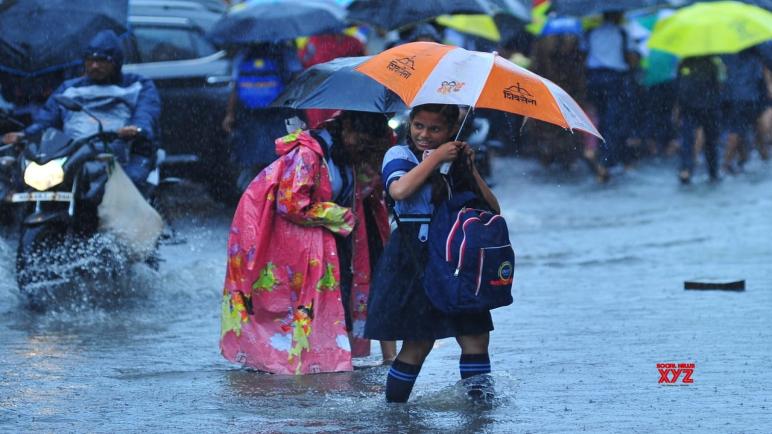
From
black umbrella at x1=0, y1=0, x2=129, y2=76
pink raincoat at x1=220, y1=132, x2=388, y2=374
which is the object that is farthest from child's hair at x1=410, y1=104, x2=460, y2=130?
black umbrella at x1=0, y1=0, x2=129, y2=76

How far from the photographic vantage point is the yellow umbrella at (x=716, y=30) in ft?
56.0

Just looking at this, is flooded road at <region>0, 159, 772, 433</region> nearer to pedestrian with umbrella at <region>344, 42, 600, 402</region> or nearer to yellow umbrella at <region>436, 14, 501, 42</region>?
→ pedestrian with umbrella at <region>344, 42, 600, 402</region>

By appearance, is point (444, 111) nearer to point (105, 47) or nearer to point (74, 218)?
point (74, 218)

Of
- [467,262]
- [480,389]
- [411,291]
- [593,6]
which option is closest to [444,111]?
[467,262]

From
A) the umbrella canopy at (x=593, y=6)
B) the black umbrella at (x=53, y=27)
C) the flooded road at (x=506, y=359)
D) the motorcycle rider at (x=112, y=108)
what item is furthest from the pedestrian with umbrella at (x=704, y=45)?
the motorcycle rider at (x=112, y=108)

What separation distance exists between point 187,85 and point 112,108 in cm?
473

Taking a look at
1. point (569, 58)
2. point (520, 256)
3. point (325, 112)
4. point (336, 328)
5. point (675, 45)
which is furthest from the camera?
point (569, 58)

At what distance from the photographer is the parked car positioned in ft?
48.6

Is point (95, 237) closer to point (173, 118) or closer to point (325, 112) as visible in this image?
point (325, 112)

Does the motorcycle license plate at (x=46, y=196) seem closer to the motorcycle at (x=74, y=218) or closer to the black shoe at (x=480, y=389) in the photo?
the motorcycle at (x=74, y=218)

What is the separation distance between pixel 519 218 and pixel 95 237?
5.89 m

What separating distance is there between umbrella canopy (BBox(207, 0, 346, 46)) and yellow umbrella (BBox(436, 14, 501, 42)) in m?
3.16

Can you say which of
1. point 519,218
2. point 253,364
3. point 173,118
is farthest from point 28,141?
point 519,218

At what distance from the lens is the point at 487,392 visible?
6555mm
